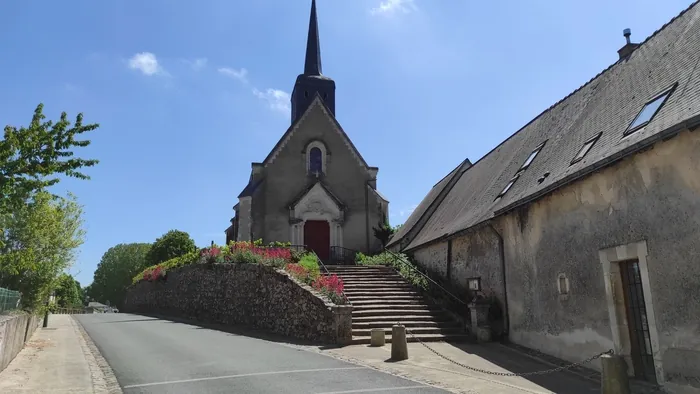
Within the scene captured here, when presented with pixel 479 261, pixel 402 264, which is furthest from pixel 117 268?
pixel 479 261

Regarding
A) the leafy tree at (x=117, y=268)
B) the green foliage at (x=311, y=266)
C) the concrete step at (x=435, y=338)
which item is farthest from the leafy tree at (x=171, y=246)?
the leafy tree at (x=117, y=268)

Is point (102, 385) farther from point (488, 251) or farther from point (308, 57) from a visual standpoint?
point (308, 57)

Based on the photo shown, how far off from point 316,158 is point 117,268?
202ft

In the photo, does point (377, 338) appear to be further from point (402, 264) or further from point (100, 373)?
point (402, 264)

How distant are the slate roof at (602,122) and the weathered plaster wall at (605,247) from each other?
322 millimetres

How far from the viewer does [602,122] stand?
407 inches

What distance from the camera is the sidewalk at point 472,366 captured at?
24.3 feet

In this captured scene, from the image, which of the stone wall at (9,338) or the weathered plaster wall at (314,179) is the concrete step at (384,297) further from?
the weathered plaster wall at (314,179)

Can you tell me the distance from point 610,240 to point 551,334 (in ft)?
8.80

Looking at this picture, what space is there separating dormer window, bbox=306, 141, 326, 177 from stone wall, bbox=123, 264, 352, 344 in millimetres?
7643

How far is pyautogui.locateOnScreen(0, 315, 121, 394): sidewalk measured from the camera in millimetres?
7727

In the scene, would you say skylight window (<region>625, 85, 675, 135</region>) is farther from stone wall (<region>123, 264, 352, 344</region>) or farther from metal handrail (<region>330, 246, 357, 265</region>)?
metal handrail (<region>330, 246, 357, 265</region>)

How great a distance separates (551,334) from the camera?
32.3 feet

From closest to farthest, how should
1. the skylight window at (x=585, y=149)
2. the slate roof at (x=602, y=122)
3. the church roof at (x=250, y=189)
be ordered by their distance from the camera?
1. the slate roof at (x=602, y=122)
2. the skylight window at (x=585, y=149)
3. the church roof at (x=250, y=189)
